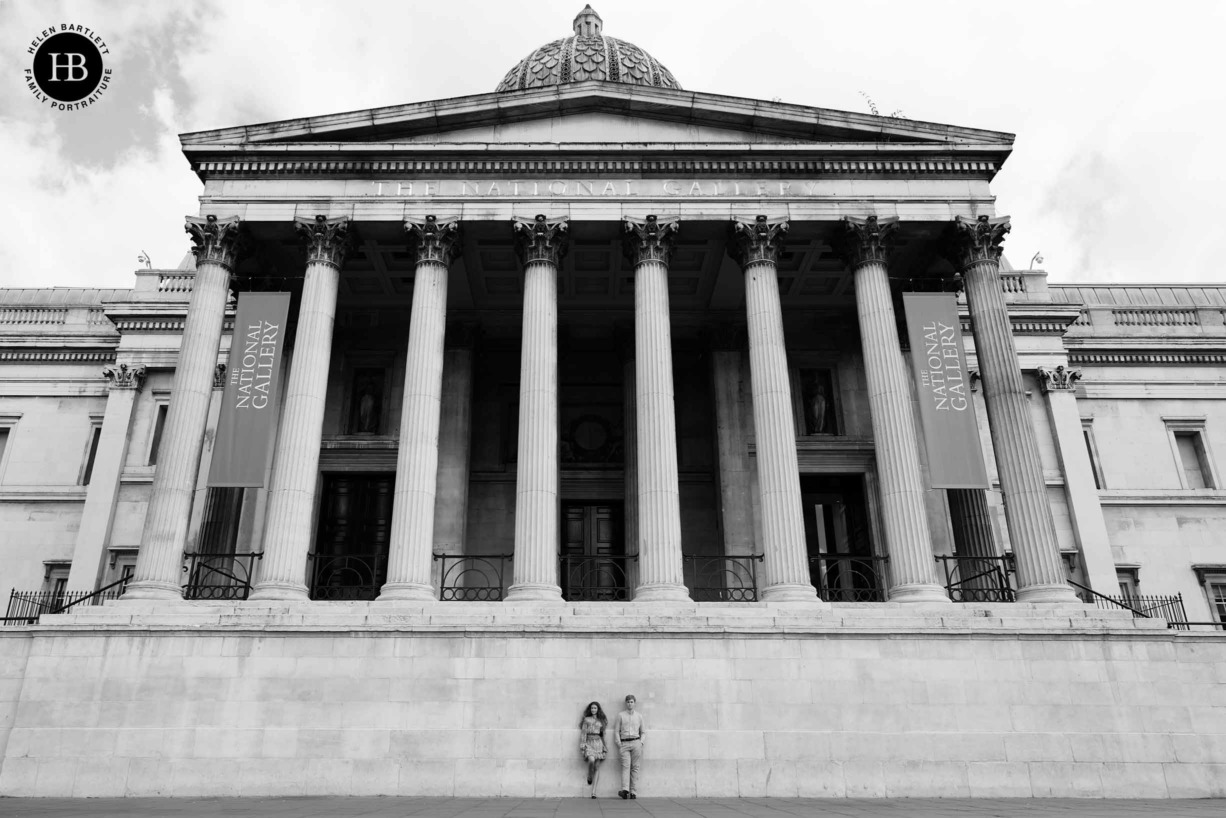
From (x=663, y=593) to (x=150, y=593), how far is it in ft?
35.6

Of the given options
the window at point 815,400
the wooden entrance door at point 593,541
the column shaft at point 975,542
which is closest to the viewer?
the column shaft at point 975,542

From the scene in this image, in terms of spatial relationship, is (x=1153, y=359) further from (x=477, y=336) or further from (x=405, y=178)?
(x=405, y=178)

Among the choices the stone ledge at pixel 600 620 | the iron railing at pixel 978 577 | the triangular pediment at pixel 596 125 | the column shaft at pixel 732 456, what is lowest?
the stone ledge at pixel 600 620

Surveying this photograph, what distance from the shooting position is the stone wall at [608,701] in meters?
16.9

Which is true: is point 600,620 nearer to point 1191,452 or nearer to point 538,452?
point 538,452

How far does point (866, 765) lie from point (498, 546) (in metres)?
13.0

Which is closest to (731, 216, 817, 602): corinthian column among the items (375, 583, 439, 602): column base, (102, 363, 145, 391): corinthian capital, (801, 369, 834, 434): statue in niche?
(801, 369, 834, 434): statue in niche

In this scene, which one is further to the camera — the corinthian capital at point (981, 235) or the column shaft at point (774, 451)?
the corinthian capital at point (981, 235)

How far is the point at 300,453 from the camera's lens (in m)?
20.2

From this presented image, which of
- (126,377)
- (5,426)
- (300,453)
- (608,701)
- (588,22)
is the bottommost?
(608,701)

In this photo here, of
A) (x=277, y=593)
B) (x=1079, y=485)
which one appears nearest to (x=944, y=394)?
(x=1079, y=485)

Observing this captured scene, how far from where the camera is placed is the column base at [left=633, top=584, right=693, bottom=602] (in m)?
18.8

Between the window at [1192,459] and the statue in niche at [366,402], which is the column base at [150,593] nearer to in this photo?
the statue in niche at [366,402]

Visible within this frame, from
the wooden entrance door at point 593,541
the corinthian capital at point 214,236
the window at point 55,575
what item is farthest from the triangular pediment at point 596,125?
the window at point 55,575
